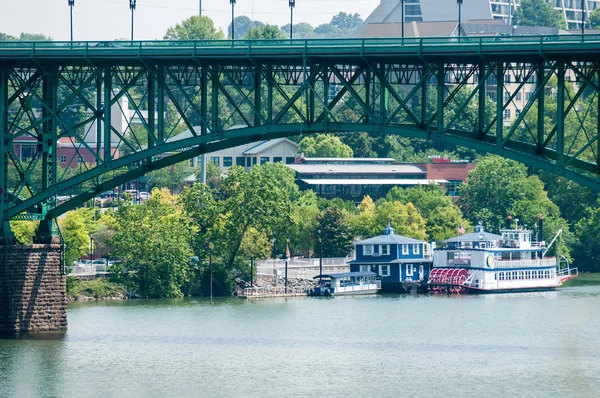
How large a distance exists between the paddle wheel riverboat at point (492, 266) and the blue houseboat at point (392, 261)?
1.67m

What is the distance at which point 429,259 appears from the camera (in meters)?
144

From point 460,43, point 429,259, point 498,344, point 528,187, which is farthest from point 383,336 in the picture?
point 528,187

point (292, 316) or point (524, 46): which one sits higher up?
point (524, 46)

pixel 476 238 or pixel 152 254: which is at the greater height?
pixel 476 238

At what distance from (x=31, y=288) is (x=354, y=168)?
320ft

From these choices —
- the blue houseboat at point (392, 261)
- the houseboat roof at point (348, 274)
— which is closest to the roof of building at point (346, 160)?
the blue houseboat at point (392, 261)

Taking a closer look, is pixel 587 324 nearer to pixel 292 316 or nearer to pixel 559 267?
pixel 292 316

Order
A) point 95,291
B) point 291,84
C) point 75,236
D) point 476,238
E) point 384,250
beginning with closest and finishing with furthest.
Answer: point 291,84 → point 95,291 → point 75,236 → point 384,250 → point 476,238

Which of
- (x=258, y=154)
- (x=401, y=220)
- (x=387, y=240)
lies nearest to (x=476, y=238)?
(x=387, y=240)

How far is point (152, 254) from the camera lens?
124 m

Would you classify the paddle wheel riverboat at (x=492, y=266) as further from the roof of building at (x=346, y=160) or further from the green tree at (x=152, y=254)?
the roof of building at (x=346, y=160)

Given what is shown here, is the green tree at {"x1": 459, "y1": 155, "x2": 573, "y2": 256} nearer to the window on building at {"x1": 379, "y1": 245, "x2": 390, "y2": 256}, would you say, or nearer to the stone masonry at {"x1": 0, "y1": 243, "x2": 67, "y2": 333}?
the window on building at {"x1": 379, "y1": 245, "x2": 390, "y2": 256}

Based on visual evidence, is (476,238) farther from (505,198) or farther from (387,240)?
(505,198)

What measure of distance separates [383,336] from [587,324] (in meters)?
16.4
